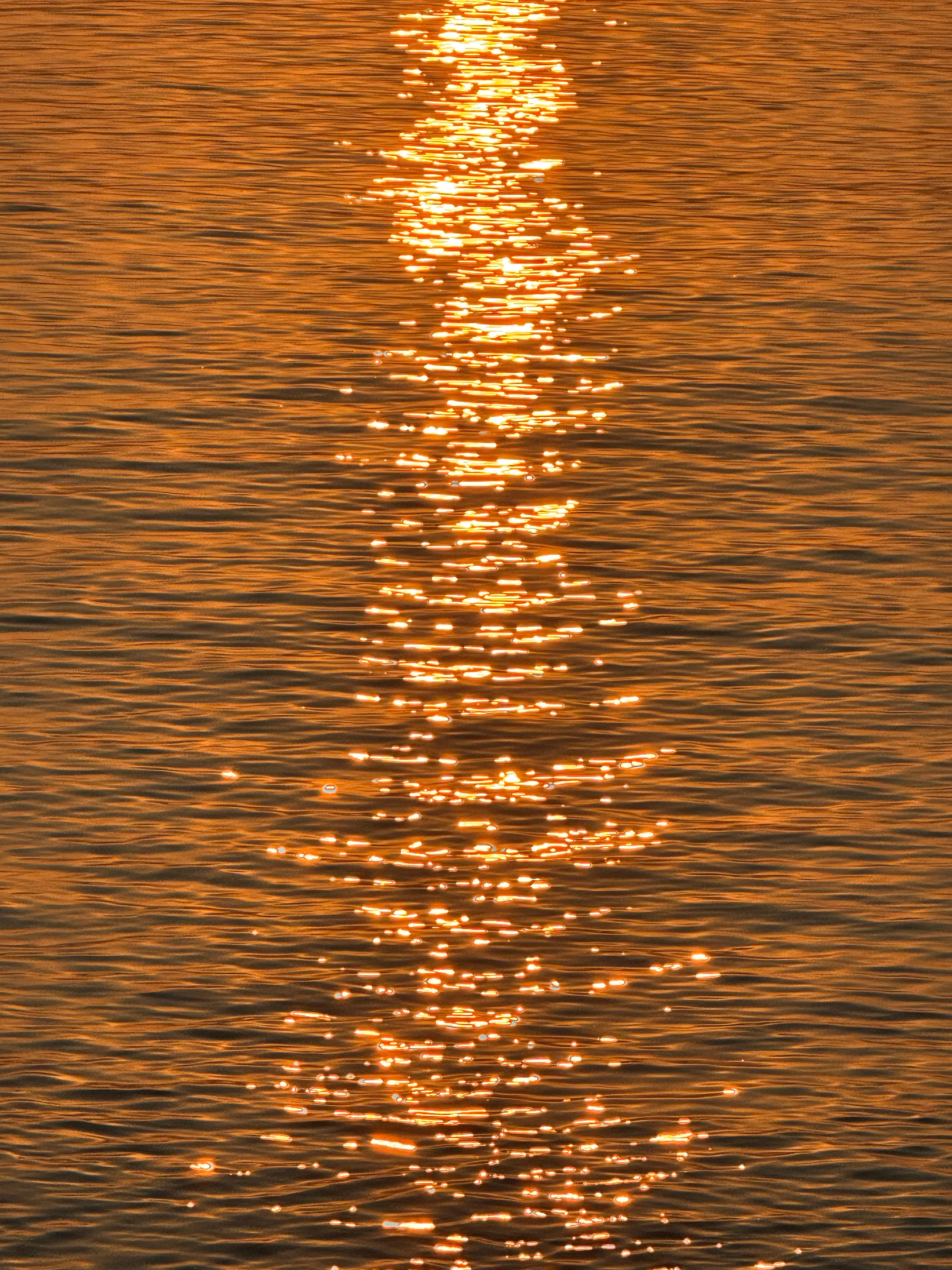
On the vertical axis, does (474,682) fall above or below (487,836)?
above

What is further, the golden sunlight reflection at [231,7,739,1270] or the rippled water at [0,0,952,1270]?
the rippled water at [0,0,952,1270]

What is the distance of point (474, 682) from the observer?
18.4 m

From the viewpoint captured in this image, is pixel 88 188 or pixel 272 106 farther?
pixel 272 106

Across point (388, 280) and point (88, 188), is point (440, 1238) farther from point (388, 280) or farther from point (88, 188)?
point (88, 188)

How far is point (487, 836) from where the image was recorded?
1645cm

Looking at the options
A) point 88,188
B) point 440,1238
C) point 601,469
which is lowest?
point 440,1238

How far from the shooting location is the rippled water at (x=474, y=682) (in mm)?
13328

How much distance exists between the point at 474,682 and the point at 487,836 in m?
2.16

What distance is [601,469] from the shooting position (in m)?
21.9

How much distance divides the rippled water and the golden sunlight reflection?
0.04 meters

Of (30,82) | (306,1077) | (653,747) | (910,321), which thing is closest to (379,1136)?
(306,1077)

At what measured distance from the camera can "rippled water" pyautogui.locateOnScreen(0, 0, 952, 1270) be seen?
1333 cm

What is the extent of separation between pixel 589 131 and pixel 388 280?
18.6 feet

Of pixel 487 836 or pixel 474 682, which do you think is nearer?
pixel 487 836
